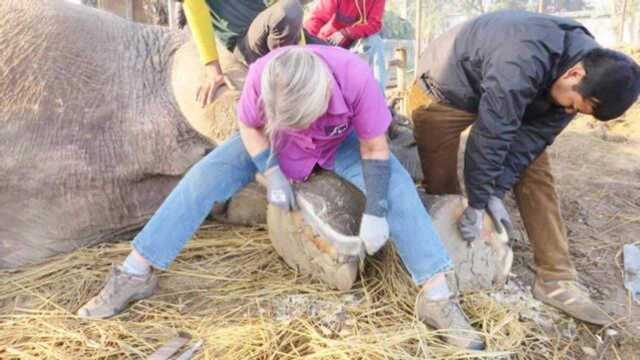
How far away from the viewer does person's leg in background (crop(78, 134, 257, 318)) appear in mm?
2350

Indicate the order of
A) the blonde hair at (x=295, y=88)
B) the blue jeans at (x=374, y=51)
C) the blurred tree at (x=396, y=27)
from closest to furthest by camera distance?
the blonde hair at (x=295, y=88) < the blue jeans at (x=374, y=51) < the blurred tree at (x=396, y=27)

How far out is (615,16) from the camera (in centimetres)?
1444

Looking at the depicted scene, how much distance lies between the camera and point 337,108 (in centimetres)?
216

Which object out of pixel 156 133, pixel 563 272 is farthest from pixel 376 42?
pixel 563 272

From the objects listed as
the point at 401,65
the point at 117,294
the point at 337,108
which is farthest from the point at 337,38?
the point at 401,65

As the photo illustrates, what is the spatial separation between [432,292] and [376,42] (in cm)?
270

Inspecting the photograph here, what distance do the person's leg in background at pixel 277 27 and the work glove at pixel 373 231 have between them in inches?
37.0

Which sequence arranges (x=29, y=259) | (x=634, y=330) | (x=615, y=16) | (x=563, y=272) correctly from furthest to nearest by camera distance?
1. (x=615, y=16)
2. (x=29, y=259)
3. (x=563, y=272)
4. (x=634, y=330)

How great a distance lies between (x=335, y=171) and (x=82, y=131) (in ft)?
4.79

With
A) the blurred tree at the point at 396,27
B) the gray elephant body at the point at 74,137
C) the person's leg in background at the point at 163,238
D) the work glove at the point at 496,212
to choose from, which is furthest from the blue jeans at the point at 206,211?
the blurred tree at the point at 396,27

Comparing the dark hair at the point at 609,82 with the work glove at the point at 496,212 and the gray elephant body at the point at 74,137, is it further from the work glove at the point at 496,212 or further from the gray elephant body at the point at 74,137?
the gray elephant body at the point at 74,137

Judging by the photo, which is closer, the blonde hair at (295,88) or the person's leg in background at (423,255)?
the blonde hair at (295,88)

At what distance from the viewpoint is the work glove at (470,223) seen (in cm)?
261

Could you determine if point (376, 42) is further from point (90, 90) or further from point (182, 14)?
point (90, 90)
